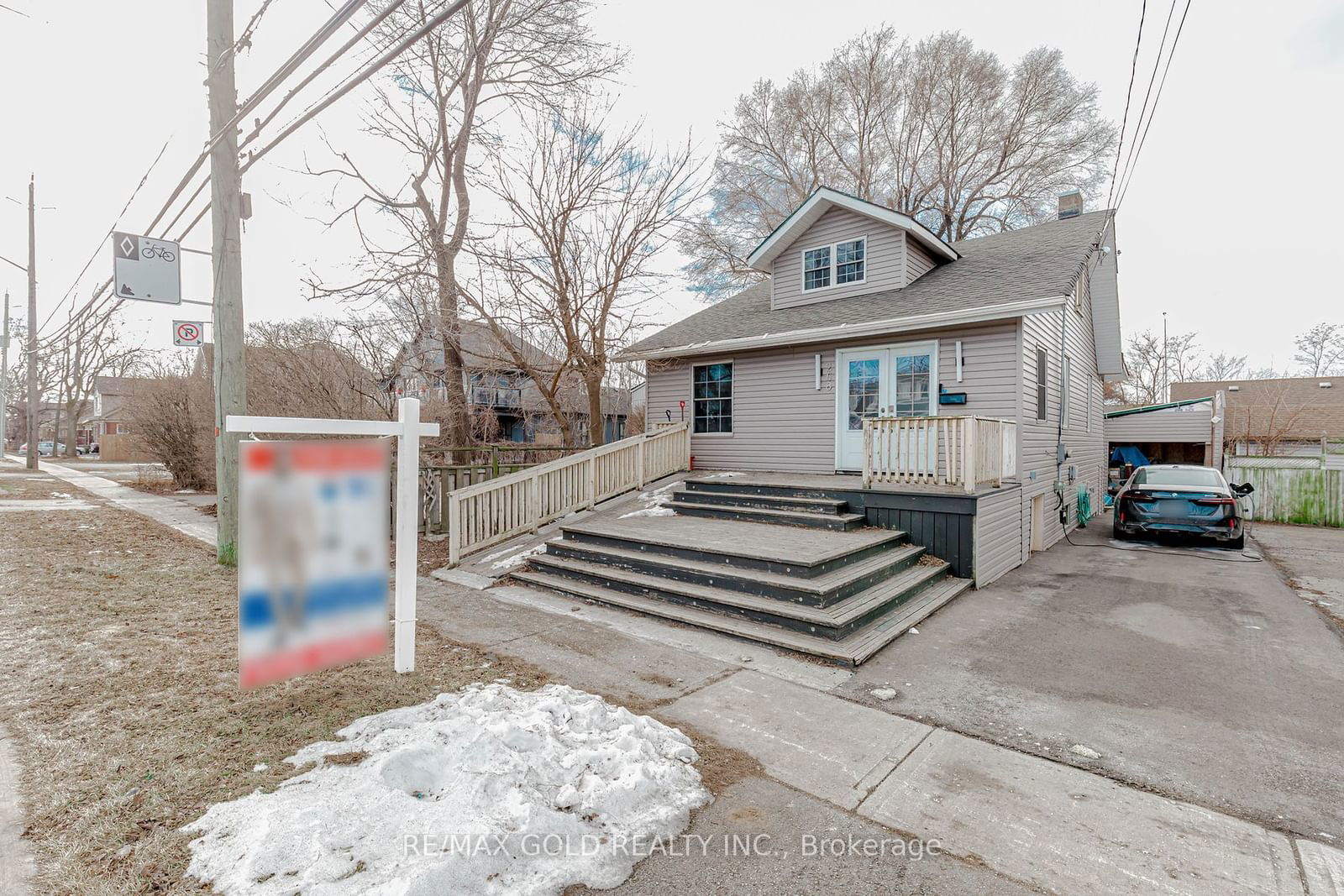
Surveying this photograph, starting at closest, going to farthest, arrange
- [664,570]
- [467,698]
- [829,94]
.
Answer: [467,698]
[664,570]
[829,94]

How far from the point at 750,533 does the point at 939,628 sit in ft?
7.20

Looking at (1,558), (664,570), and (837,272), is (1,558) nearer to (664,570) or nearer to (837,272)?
(664,570)

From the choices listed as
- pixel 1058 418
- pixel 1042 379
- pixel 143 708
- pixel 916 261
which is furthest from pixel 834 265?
pixel 143 708

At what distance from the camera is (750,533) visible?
684 centimetres

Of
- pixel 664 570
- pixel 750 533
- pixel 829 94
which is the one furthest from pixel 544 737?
pixel 829 94

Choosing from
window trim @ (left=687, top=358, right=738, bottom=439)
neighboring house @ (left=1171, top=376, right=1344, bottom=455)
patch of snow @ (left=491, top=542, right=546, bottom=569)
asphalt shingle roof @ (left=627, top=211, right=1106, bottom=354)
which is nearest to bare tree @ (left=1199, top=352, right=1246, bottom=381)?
neighboring house @ (left=1171, top=376, right=1344, bottom=455)

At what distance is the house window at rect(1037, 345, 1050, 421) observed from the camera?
8.88 meters

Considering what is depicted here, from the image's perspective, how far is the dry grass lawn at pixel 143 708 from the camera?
218cm

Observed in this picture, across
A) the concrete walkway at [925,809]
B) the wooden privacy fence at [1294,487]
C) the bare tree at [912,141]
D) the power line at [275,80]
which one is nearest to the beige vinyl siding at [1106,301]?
the wooden privacy fence at [1294,487]

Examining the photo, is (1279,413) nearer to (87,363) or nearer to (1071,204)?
(1071,204)

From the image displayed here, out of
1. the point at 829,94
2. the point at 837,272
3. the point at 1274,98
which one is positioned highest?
the point at 829,94

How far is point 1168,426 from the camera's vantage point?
15445mm

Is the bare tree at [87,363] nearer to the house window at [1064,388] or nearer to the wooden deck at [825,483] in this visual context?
the wooden deck at [825,483]

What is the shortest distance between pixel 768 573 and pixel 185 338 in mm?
8440
